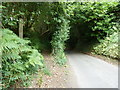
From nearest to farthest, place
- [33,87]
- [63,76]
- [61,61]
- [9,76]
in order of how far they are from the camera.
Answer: [9,76] < [33,87] < [63,76] < [61,61]

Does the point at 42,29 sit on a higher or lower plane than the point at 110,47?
higher

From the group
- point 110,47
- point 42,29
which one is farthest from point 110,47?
point 42,29

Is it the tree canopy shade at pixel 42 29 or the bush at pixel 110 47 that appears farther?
the bush at pixel 110 47

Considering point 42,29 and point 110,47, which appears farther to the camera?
point 42,29

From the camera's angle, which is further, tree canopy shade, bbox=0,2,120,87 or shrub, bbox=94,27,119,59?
shrub, bbox=94,27,119,59

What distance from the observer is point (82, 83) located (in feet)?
9.75

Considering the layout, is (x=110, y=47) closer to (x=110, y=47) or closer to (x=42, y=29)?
(x=110, y=47)

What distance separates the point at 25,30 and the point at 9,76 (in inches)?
109

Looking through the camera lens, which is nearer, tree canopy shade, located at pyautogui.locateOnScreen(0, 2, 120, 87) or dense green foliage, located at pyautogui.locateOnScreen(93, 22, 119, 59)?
tree canopy shade, located at pyautogui.locateOnScreen(0, 2, 120, 87)

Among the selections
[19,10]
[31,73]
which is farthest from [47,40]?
[31,73]

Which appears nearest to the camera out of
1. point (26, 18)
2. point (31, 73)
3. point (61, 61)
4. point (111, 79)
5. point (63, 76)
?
point (31, 73)

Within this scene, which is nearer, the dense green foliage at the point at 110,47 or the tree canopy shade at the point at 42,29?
the tree canopy shade at the point at 42,29

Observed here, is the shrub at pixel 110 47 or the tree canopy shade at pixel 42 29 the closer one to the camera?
the tree canopy shade at pixel 42 29

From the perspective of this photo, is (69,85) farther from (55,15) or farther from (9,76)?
(55,15)
